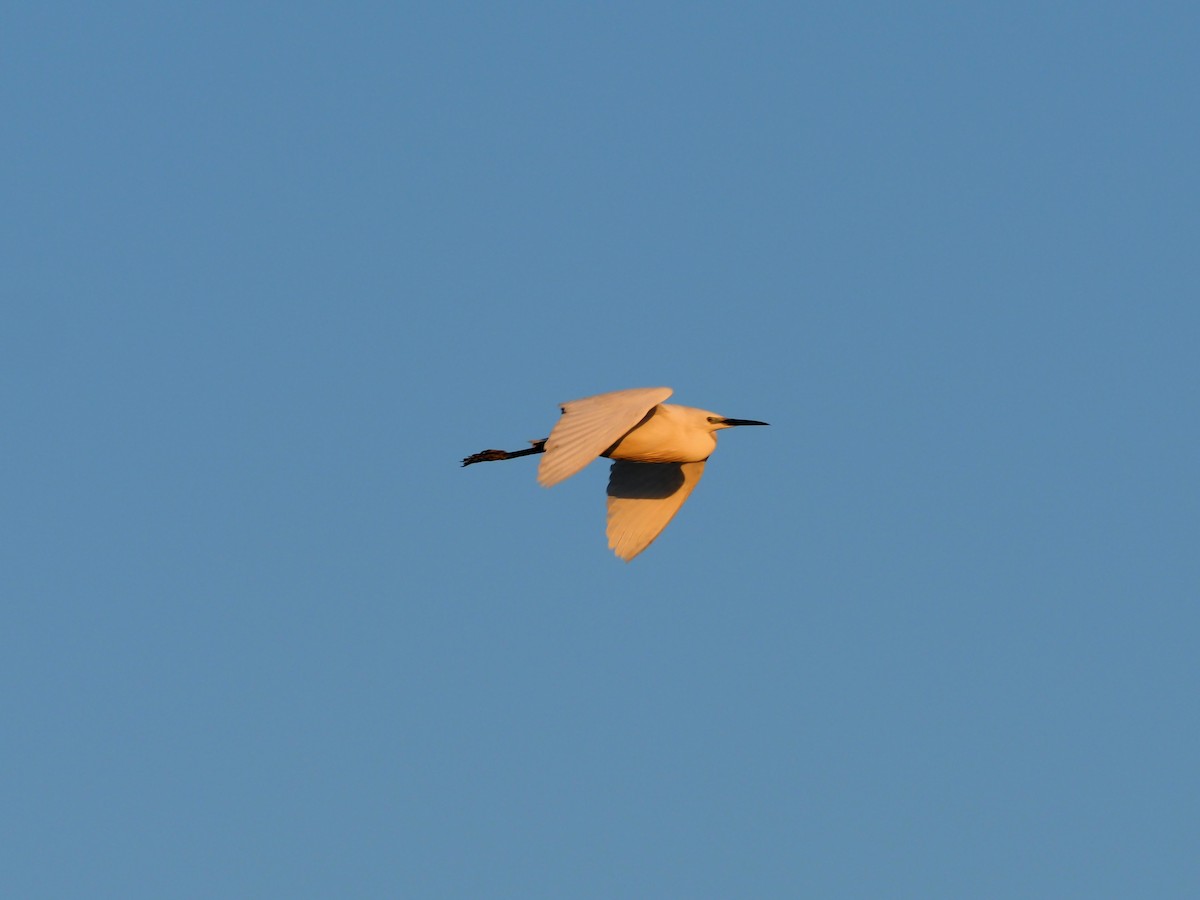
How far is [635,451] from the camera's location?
2373 centimetres

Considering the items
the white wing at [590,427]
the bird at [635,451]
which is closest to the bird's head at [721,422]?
the bird at [635,451]

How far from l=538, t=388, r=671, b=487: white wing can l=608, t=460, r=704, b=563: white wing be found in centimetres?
260

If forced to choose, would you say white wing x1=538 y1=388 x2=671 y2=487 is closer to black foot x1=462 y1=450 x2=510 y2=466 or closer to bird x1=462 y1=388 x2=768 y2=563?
bird x1=462 y1=388 x2=768 y2=563

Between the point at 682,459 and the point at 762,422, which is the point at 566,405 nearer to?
the point at 682,459

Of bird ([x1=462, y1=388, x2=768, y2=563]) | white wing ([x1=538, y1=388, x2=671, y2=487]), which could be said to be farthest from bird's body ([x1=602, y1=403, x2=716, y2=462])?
white wing ([x1=538, y1=388, x2=671, y2=487])

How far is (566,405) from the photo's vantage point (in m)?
21.9

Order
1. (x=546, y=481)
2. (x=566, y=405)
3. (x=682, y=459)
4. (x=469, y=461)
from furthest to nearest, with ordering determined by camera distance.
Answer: (x=469, y=461) → (x=682, y=459) → (x=566, y=405) → (x=546, y=481)

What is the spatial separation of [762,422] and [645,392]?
3727 millimetres

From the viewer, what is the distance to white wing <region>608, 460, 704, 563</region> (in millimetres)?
25125

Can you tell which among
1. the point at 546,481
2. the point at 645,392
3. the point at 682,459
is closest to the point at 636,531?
the point at 682,459

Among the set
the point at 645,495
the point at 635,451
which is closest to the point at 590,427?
the point at 635,451

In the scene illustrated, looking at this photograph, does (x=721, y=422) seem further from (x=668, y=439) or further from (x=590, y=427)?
(x=590, y=427)

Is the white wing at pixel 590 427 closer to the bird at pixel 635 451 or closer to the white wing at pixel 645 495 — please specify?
the bird at pixel 635 451

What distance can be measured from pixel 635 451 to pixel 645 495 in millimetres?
1727
